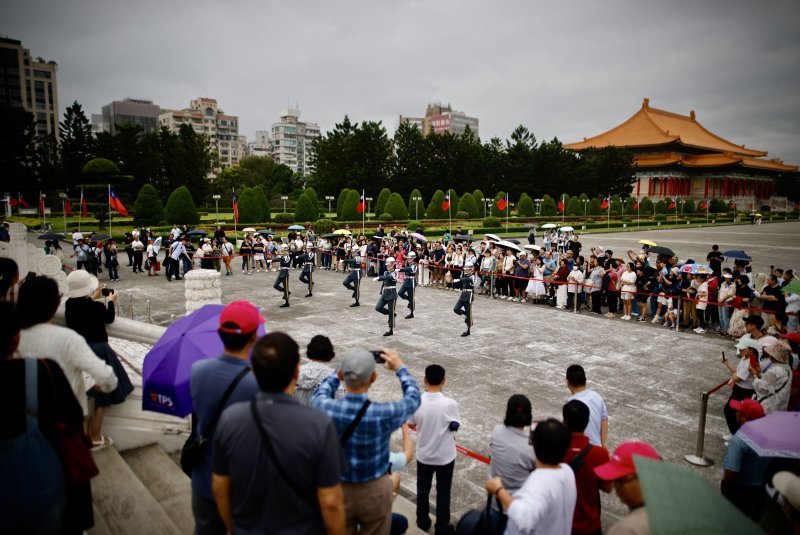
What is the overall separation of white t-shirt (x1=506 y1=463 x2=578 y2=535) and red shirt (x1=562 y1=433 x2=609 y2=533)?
57cm

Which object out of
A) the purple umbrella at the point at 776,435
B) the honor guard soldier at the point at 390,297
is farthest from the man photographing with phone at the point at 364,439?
the honor guard soldier at the point at 390,297

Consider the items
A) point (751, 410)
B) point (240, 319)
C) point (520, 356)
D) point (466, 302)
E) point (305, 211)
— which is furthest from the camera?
point (305, 211)

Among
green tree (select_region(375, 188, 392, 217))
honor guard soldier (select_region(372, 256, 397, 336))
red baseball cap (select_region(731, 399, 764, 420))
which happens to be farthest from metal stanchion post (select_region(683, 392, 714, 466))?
green tree (select_region(375, 188, 392, 217))

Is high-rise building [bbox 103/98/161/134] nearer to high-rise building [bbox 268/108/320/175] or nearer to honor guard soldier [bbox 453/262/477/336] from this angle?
high-rise building [bbox 268/108/320/175]

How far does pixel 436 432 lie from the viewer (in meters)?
4.26

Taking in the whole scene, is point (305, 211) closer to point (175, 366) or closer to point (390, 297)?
point (390, 297)

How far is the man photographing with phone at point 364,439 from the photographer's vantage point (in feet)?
9.41

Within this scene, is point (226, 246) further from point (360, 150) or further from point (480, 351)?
point (360, 150)

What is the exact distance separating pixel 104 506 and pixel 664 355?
1016 cm

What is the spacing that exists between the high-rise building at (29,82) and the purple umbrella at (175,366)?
113 meters

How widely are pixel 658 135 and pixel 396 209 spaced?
165 ft

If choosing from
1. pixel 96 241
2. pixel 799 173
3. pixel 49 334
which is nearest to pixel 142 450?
pixel 49 334

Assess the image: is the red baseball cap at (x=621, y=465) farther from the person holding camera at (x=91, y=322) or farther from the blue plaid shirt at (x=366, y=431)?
the person holding camera at (x=91, y=322)

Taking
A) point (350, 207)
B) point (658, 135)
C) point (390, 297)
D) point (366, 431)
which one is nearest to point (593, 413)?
point (366, 431)
